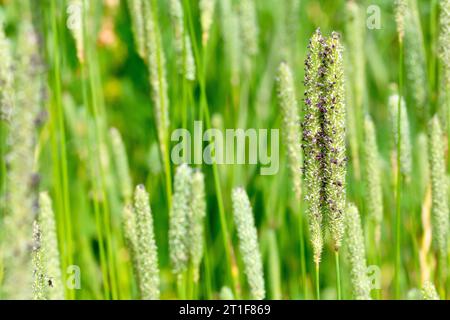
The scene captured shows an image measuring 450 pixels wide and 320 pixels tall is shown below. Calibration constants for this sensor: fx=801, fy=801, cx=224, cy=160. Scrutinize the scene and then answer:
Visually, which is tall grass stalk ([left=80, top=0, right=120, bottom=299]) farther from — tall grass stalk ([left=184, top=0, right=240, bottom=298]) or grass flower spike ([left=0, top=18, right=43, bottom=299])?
grass flower spike ([left=0, top=18, right=43, bottom=299])

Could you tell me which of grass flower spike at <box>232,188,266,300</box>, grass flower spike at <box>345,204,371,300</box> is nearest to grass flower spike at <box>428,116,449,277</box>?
grass flower spike at <box>345,204,371,300</box>

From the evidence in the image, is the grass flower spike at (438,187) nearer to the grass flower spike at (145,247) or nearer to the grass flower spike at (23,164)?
the grass flower spike at (145,247)

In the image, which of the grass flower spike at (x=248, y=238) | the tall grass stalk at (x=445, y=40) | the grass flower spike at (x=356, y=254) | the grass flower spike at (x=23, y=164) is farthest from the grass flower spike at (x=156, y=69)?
the grass flower spike at (x=23, y=164)

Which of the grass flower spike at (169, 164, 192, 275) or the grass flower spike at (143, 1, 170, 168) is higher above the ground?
the grass flower spike at (143, 1, 170, 168)

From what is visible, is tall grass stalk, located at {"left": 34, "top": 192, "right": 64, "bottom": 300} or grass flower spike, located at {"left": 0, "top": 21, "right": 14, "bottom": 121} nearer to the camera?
grass flower spike, located at {"left": 0, "top": 21, "right": 14, "bottom": 121}

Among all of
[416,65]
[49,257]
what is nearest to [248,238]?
[49,257]

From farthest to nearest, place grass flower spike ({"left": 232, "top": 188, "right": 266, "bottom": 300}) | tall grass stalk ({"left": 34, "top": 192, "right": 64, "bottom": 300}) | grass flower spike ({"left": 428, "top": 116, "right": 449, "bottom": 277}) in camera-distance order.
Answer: grass flower spike ({"left": 428, "top": 116, "right": 449, "bottom": 277}), grass flower spike ({"left": 232, "top": 188, "right": 266, "bottom": 300}), tall grass stalk ({"left": 34, "top": 192, "right": 64, "bottom": 300})
